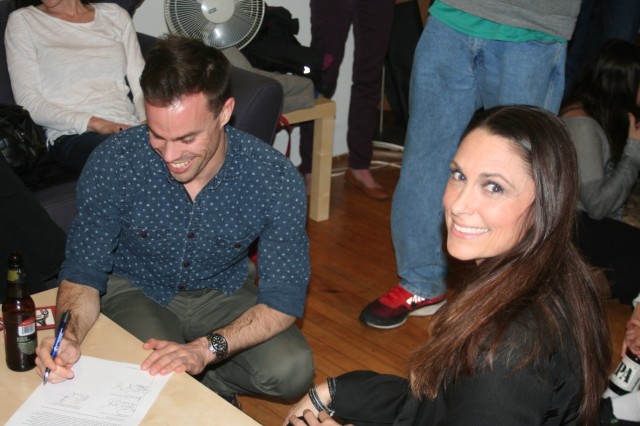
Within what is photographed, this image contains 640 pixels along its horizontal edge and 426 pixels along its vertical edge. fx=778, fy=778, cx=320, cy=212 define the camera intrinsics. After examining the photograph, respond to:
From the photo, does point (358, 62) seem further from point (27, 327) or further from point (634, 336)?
point (27, 327)

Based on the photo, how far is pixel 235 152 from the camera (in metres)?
1.94

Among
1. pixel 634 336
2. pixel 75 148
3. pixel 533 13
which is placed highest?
pixel 533 13

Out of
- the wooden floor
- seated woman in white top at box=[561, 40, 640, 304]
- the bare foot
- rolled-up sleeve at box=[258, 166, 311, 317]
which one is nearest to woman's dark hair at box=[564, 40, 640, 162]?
seated woman in white top at box=[561, 40, 640, 304]

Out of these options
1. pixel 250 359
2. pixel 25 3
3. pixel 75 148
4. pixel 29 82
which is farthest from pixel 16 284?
pixel 25 3

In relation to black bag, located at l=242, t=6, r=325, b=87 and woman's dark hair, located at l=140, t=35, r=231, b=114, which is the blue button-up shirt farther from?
black bag, located at l=242, t=6, r=325, b=87

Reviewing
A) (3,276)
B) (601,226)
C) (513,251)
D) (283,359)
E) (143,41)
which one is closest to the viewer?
(513,251)

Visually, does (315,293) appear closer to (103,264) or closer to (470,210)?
(103,264)

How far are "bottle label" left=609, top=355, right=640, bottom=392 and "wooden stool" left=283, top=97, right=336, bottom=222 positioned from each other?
1.71 m

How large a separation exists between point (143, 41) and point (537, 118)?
2179mm

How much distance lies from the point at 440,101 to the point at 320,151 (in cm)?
109

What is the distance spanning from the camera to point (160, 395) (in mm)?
1400

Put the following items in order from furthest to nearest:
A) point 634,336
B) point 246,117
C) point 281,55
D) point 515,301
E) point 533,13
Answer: point 281,55 < point 246,117 < point 533,13 < point 634,336 < point 515,301

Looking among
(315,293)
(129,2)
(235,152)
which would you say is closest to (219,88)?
(235,152)

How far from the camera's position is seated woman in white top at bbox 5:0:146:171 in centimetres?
278
